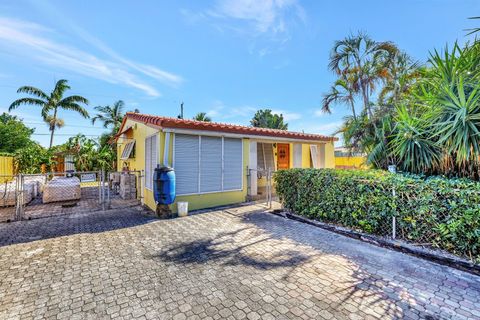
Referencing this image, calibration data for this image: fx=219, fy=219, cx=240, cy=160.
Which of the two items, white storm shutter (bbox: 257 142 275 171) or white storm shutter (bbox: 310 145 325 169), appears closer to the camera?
white storm shutter (bbox: 310 145 325 169)

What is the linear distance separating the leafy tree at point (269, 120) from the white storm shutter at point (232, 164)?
26.9m

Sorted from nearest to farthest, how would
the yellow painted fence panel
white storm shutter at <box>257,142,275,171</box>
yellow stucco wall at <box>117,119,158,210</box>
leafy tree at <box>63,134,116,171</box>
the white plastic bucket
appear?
the white plastic bucket → yellow stucco wall at <box>117,119,158,210</box> → white storm shutter at <box>257,142,275,171</box> → the yellow painted fence panel → leafy tree at <box>63,134,116,171</box>

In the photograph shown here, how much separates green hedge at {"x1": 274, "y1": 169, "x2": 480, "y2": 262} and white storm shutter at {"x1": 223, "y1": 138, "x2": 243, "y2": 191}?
286 cm

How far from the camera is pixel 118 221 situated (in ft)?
23.0

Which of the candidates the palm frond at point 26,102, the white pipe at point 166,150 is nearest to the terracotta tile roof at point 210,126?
the white pipe at point 166,150

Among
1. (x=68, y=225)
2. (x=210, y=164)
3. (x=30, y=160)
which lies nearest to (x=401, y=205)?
(x=210, y=164)

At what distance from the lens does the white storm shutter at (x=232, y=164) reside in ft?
29.4

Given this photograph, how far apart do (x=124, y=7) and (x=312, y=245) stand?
9701mm

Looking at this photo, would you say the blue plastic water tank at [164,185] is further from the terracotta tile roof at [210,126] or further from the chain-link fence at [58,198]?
the chain-link fence at [58,198]

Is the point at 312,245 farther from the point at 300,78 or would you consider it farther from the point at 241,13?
the point at 300,78

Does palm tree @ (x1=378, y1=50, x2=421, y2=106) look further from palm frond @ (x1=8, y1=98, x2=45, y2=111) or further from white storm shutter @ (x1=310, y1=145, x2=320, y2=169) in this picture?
palm frond @ (x1=8, y1=98, x2=45, y2=111)

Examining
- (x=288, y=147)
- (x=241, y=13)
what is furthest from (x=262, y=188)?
(x=241, y=13)

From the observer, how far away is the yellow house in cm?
764

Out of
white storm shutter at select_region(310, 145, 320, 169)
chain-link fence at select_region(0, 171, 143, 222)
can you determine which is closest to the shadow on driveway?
chain-link fence at select_region(0, 171, 143, 222)
